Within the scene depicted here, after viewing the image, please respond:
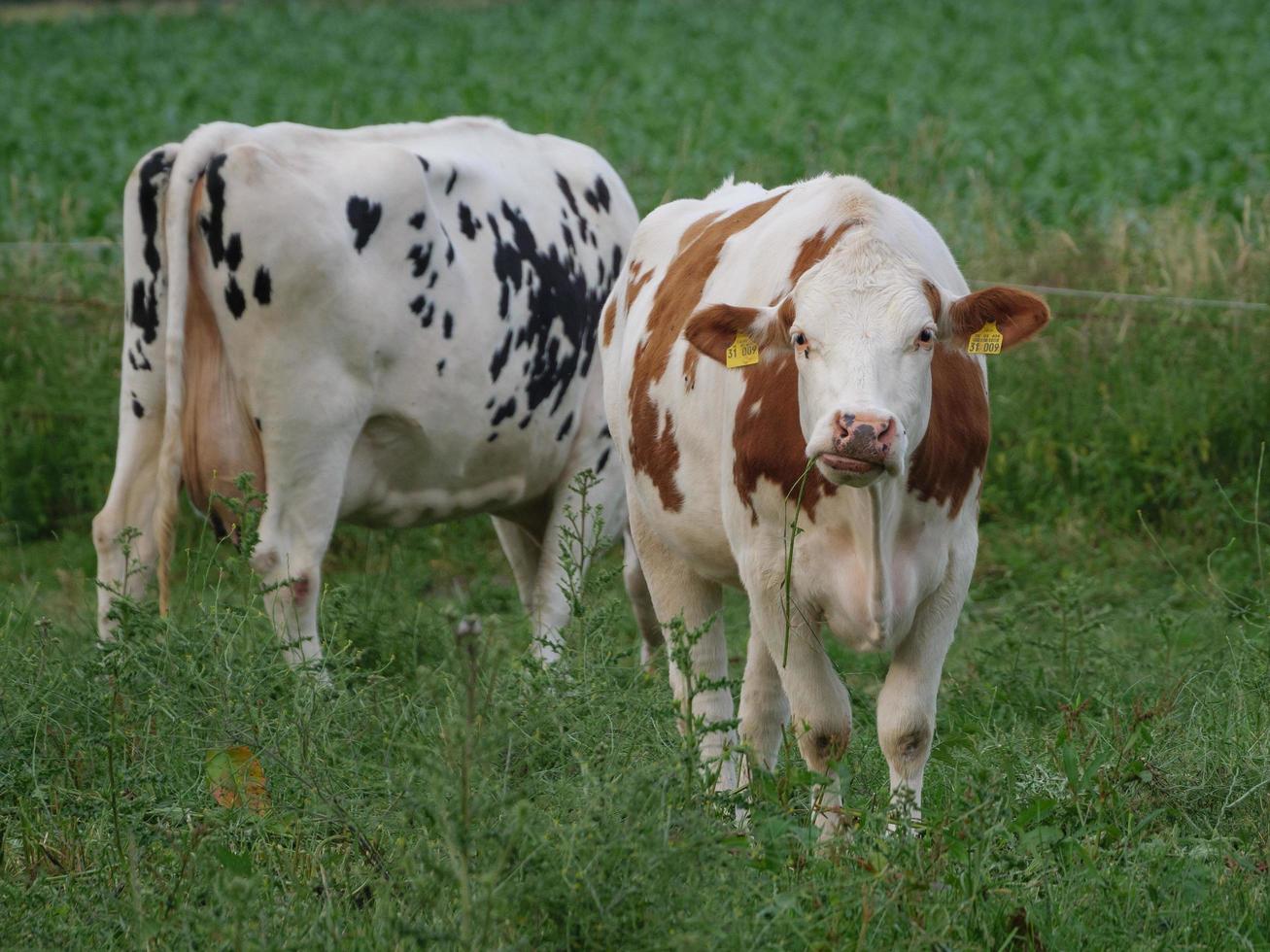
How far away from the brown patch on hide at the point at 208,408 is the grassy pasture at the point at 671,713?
513 mm

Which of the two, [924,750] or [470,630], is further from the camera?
[924,750]

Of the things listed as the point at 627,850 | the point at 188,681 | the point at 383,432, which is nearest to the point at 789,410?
the point at 627,850

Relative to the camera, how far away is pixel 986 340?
398cm

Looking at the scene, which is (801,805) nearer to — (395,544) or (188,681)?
(188,681)

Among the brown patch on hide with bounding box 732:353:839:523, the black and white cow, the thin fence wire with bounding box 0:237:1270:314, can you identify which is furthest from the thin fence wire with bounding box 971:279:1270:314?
the brown patch on hide with bounding box 732:353:839:523

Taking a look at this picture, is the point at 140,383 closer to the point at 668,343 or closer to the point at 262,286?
the point at 262,286

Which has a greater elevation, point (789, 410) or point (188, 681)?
point (789, 410)

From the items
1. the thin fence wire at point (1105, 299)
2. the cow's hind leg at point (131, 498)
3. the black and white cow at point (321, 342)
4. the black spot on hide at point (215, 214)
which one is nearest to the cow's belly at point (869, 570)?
the black and white cow at point (321, 342)

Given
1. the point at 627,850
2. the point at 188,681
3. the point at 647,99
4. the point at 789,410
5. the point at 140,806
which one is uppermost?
the point at 789,410

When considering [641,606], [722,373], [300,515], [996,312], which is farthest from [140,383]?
[996,312]

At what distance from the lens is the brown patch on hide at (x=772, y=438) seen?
4059 millimetres

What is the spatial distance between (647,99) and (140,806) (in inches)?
698

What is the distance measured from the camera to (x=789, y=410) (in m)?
4.10

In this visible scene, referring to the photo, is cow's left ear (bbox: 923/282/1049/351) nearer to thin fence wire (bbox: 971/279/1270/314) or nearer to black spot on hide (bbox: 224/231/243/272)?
black spot on hide (bbox: 224/231/243/272)
